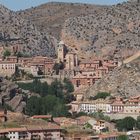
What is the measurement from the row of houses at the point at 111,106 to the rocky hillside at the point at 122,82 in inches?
226

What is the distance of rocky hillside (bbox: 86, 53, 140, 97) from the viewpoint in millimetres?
140000

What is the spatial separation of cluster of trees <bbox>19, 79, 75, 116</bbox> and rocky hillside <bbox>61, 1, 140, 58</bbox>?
72.2ft

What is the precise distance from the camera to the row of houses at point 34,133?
342ft

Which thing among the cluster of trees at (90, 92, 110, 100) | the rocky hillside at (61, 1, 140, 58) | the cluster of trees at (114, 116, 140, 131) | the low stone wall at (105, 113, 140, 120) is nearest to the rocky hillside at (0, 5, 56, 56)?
the rocky hillside at (61, 1, 140, 58)

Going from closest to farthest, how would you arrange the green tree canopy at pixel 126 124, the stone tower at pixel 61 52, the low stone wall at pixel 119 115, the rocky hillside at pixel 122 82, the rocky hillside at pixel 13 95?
the green tree canopy at pixel 126 124
the rocky hillside at pixel 13 95
the low stone wall at pixel 119 115
the rocky hillside at pixel 122 82
the stone tower at pixel 61 52

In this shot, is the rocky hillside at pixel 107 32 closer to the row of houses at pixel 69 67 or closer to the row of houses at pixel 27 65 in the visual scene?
the row of houses at pixel 69 67

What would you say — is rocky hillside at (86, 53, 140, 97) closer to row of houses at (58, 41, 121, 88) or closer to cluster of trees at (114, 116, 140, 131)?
row of houses at (58, 41, 121, 88)

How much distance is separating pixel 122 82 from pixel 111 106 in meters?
10.1

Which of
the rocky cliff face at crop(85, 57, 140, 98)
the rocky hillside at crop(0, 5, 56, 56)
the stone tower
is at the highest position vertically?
the rocky hillside at crop(0, 5, 56, 56)

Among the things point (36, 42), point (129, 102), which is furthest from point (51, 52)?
point (129, 102)

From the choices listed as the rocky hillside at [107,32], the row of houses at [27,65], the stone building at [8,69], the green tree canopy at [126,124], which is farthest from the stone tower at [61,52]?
the green tree canopy at [126,124]

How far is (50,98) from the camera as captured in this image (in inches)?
5207

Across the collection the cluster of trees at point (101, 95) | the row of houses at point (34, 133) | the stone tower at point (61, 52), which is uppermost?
the stone tower at point (61, 52)

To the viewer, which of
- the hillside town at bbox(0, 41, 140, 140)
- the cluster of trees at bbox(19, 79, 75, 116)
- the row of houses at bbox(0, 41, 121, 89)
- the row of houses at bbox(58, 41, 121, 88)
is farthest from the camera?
the row of houses at bbox(58, 41, 121, 88)
